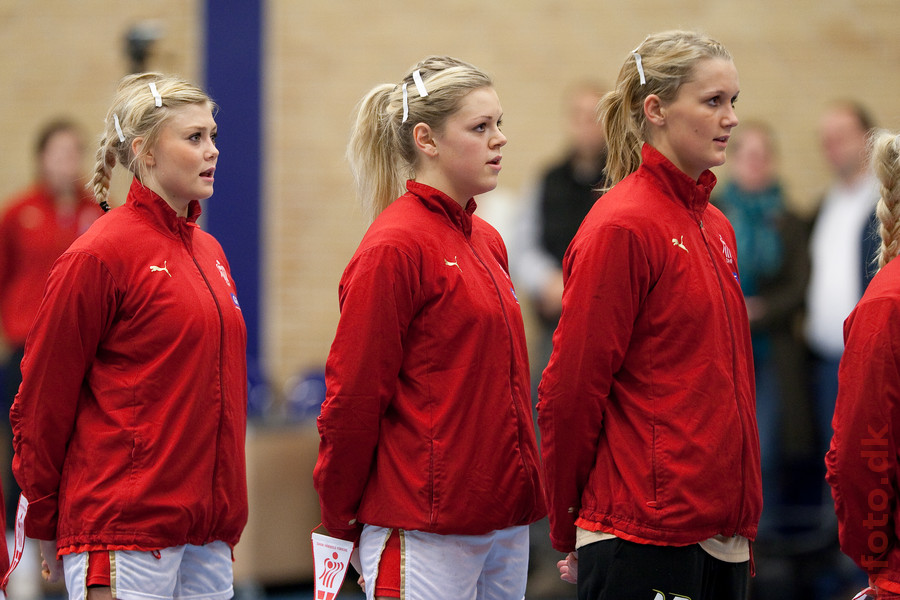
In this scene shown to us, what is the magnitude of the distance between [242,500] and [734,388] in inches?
46.0

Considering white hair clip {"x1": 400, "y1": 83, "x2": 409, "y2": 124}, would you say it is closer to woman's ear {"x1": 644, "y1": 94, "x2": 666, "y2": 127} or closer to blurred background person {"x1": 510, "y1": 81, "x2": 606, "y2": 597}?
woman's ear {"x1": 644, "y1": 94, "x2": 666, "y2": 127}

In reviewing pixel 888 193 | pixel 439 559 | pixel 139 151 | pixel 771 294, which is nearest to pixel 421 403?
pixel 439 559

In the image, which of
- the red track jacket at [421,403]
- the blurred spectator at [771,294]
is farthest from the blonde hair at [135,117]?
the blurred spectator at [771,294]

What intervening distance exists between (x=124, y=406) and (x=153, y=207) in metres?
0.47

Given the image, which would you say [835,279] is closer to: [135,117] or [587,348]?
[587,348]

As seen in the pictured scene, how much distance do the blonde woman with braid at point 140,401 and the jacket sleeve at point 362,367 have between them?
33 centimetres

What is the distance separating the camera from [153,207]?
2779 millimetres

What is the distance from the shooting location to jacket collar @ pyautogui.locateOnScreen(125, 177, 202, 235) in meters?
2.78

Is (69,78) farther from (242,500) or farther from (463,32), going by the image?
(242,500)

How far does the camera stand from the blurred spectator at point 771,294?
5.25m

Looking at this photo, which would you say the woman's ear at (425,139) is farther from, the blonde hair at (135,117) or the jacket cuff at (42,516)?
the jacket cuff at (42,516)

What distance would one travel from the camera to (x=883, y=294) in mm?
2412

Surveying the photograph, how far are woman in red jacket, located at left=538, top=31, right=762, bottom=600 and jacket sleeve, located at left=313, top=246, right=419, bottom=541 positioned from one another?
1.10 feet

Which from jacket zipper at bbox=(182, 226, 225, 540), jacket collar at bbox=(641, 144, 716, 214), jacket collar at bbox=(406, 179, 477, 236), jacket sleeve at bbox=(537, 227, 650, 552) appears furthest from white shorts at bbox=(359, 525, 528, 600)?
jacket collar at bbox=(641, 144, 716, 214)
